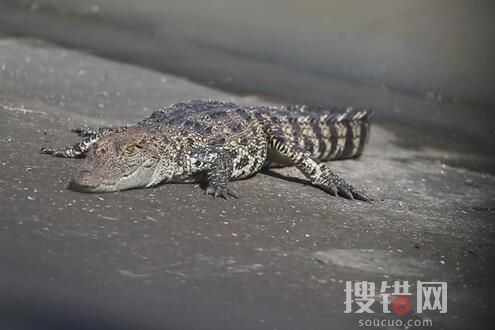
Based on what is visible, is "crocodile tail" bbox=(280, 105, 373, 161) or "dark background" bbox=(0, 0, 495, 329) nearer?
"dark background" bbox=(0, 0, 495, 329)

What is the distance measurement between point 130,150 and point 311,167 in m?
1.63

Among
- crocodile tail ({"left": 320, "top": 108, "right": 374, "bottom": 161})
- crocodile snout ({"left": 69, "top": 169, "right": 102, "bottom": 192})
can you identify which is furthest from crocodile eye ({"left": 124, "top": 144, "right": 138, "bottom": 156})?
crocodile tail ({"left": 320, "top": 108, "right": 374, "bottom": 161})

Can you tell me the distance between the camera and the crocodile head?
5449 mm

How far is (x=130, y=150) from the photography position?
5809mm

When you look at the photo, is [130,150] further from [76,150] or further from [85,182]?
[76,150]

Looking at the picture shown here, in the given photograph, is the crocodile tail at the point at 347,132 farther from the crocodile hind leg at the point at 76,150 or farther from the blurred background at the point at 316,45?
the crocodile hind leg at the point at 76,150

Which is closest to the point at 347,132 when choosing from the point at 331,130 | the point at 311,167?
the point at 331,130

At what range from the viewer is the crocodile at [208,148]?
5680 millimetres

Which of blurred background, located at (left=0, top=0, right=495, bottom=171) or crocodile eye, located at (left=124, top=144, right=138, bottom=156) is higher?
blurred background, located at (left=0, top=0, right=495, bottom=171)

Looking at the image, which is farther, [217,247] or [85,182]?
[85,182]

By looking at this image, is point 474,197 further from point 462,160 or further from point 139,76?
point 139,76

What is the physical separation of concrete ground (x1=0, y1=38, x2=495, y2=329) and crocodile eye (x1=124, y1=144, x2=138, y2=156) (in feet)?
0.86

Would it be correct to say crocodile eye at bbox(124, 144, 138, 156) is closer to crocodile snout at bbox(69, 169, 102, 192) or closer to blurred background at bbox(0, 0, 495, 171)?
crocodile snout at bbox(69, 169, 102, 192)

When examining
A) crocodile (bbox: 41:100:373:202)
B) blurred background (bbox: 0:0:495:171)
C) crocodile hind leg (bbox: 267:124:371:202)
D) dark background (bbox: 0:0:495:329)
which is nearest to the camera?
dark background (bbox: 0:0:495:329)
